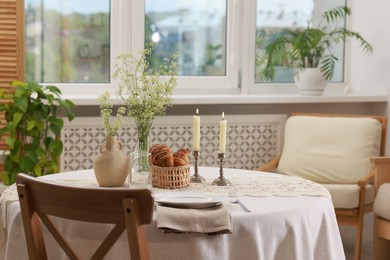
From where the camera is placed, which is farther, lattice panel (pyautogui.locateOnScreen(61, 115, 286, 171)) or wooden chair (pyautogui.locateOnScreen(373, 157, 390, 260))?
lattice panel (pyautogui.locateOnScreen(61, 115, 286, 171))

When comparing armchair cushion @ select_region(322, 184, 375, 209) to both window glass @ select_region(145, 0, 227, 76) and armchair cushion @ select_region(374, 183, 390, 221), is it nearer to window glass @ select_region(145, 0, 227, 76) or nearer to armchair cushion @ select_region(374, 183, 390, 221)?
armchair cushion @ select_region(374, 183, 390, 221)

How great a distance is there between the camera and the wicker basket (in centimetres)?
274

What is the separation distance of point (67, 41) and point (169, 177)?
2.39m

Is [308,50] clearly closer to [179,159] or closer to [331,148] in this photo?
[331,148]

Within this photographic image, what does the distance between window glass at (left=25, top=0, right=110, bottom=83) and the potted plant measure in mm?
1121

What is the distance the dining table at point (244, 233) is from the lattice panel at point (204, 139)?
76.7 inches

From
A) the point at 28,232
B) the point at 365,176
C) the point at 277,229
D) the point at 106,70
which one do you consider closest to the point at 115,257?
the point at 28,232

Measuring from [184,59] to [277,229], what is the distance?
2.86m

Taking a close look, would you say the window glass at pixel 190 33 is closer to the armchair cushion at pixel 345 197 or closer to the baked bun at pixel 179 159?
the armchair cushion at pixel 345 197

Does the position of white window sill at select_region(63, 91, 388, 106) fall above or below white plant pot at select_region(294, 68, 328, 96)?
below

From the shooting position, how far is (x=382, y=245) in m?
3.93

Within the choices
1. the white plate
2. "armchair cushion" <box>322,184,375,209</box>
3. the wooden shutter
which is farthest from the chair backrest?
the wooden shutter

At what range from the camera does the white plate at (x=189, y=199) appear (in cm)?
234

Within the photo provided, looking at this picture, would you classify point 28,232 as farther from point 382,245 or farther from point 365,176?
point 365,176
